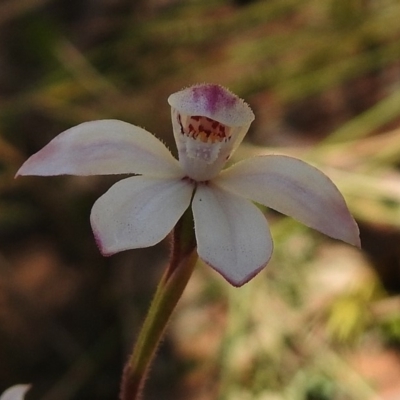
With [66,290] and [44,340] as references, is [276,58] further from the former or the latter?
[44,340]

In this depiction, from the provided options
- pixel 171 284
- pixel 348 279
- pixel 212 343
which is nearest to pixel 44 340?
pixel 212 343

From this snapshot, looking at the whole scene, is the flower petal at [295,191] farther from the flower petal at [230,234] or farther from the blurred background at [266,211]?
the blurred background at [266,211]

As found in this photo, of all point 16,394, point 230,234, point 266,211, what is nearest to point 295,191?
point 230,234

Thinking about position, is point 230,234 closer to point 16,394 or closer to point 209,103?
point 209,103

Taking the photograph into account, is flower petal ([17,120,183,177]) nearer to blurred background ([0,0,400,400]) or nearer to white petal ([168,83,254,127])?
white petal ([168,83,254,127])

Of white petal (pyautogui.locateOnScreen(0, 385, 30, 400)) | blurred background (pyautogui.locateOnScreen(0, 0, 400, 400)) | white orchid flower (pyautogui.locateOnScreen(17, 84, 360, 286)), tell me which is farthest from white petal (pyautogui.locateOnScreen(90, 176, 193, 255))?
blurred background (pyautogui.locateOnScreen(0, 0, 400, 400))

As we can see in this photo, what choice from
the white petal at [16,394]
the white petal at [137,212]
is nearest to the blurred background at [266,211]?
the white petal at [16,394]
